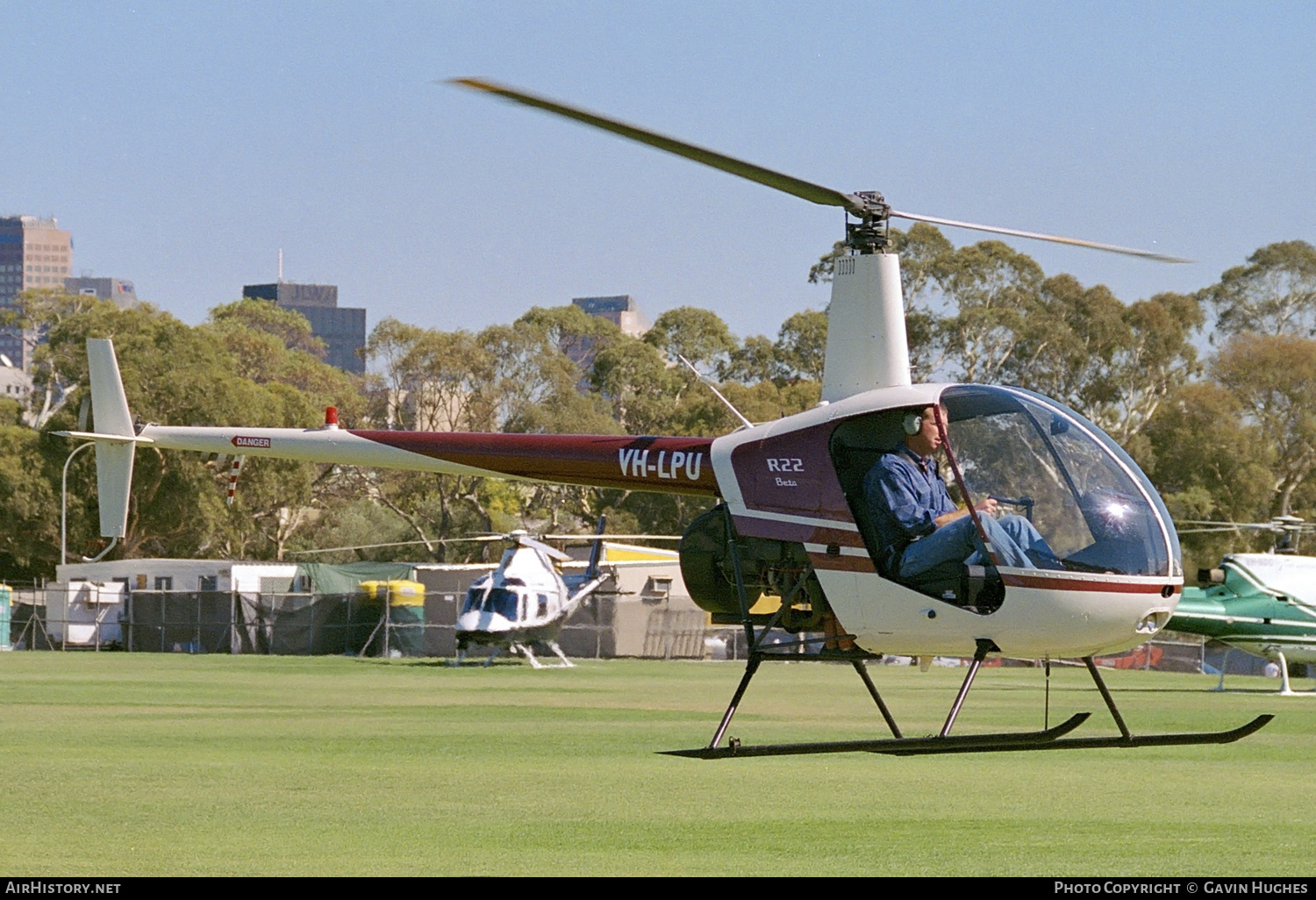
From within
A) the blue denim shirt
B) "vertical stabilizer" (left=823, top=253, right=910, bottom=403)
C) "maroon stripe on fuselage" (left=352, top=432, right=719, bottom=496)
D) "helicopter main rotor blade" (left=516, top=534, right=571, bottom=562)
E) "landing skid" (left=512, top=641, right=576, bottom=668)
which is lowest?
"landing skid" (left=512, top=641, right=576, bottom=668)

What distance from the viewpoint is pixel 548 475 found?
13.0 m

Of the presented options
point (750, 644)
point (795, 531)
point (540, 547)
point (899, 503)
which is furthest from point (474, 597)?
point (899, 503)

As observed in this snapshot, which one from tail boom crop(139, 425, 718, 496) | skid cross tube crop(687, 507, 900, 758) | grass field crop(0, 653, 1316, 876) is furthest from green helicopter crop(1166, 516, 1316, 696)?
skid cross tube crop(687, 507, 900, 758)

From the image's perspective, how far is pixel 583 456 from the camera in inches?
502

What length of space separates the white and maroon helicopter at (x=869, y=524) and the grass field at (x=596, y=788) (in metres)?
3.79

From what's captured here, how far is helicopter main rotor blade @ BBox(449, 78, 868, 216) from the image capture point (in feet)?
29.3

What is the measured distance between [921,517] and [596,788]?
10264 millimetres

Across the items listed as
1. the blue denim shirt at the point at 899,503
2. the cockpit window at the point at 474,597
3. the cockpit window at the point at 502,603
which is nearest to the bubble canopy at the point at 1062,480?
the blue denim shirt at the point at 899,503

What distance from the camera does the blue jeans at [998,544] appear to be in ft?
34.2

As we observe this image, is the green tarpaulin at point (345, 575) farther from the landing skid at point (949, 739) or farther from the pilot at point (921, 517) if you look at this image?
the pilot at point (921, 517)

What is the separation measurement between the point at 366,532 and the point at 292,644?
28294mm

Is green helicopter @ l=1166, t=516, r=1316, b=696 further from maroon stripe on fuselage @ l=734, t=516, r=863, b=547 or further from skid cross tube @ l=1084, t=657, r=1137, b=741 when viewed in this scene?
maroon stripe on fuselage @ l=734, t=516, r=863, b=547

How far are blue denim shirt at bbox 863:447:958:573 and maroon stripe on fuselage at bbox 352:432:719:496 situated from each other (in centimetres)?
131

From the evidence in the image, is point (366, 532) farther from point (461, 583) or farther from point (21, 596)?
point (461, 583)
